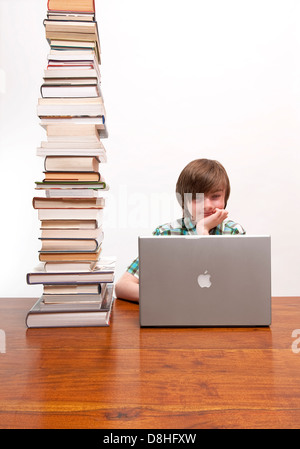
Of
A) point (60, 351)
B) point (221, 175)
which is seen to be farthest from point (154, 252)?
point (221, 175)

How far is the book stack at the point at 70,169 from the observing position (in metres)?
1.13

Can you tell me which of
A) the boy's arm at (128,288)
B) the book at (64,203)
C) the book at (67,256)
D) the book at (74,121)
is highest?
the book at (74,121)

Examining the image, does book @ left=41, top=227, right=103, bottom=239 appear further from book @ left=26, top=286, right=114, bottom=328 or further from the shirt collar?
the shirt collar

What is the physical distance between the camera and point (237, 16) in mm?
2584

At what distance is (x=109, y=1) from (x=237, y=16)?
796 mm

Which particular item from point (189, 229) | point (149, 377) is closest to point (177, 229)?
point (189, 229)

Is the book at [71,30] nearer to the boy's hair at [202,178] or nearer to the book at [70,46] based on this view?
the book at [70,46]

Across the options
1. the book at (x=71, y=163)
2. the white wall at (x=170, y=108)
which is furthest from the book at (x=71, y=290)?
the white wall at (x=170, y=108)

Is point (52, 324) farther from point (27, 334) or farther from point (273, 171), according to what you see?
point (273, 171)

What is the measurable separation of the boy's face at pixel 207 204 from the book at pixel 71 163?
1.98ft

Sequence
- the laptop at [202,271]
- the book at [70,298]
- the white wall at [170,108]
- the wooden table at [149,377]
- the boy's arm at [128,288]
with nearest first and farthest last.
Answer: the wooden table at [149,377] → the laptop at [202,271] → the book at [70,298] → the boy's arm at [128,288] → the white wall at [170,108]

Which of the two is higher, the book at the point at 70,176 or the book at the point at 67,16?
the book at the point at 67,16

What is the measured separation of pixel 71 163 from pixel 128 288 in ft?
1.54

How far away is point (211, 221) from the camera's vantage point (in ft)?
4.73
